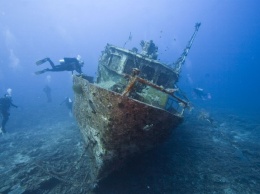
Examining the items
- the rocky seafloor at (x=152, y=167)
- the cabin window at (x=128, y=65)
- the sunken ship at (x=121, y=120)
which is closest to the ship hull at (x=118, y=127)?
the sunken ship at (x=121, y=120)

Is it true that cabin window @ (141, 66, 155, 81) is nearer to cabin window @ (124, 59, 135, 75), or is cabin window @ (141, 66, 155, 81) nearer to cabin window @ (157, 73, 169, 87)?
cabin window @ (157, 73, 169, 87)

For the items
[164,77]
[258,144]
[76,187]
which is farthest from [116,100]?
[258,144]

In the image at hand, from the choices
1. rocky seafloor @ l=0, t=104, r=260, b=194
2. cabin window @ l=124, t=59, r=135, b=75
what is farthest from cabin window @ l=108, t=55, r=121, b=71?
rocky seafloor @ l=0, t=104, r=260, b=194

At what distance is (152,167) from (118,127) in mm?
2661

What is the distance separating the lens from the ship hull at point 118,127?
19.0ft

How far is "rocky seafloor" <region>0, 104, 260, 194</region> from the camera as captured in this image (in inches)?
281

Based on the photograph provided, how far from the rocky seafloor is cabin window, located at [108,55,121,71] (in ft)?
11.8

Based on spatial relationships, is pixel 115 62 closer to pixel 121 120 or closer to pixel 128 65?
pixel 128 65

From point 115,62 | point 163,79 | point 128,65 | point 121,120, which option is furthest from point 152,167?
point 115,62

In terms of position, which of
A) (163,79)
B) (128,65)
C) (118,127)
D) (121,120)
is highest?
(163,79)

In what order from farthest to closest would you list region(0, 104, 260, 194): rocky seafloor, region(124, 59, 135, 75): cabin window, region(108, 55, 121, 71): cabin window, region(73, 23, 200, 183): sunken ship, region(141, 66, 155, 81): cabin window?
region(108, 55, 121, 71): cabin window
region(124, 59, 135, 75): cabin window
region(141, 66, 155, 81): cabin window
region(0, 104, 260, 194): rocky seafloor
region(73, 23, 200, 183): sunken ship

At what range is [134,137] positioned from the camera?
618 centimetres

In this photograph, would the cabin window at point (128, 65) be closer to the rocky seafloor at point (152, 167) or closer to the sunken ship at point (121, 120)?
the sunken ship at point (121, 120)

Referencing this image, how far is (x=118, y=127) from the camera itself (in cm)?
596
